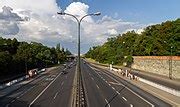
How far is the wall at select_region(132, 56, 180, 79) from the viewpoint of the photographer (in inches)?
3228

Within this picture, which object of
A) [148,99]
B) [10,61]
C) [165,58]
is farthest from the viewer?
[10,61]

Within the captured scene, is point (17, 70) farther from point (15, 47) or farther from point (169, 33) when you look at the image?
point (169, 33)

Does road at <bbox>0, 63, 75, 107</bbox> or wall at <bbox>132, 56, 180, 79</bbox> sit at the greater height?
wall at <bbox>132, 56, 180, 79</bbox>

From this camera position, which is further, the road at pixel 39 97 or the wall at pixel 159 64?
the wall at pixel 159 64

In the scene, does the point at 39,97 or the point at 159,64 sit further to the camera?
the point at 159,64

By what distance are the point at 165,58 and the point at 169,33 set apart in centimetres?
2393

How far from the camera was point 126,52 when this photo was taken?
16212cm

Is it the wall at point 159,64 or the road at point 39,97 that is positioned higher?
the wall at point 159,64

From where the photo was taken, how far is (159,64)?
97.0 m

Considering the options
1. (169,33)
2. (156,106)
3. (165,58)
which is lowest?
(156,106)

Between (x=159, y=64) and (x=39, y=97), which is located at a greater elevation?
(x=159, y=64)

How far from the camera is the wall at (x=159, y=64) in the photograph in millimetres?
82000

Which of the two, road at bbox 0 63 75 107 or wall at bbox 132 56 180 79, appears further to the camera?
wall at bbox 132 56 180 79

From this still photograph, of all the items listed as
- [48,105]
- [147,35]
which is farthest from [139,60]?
[48,105]
